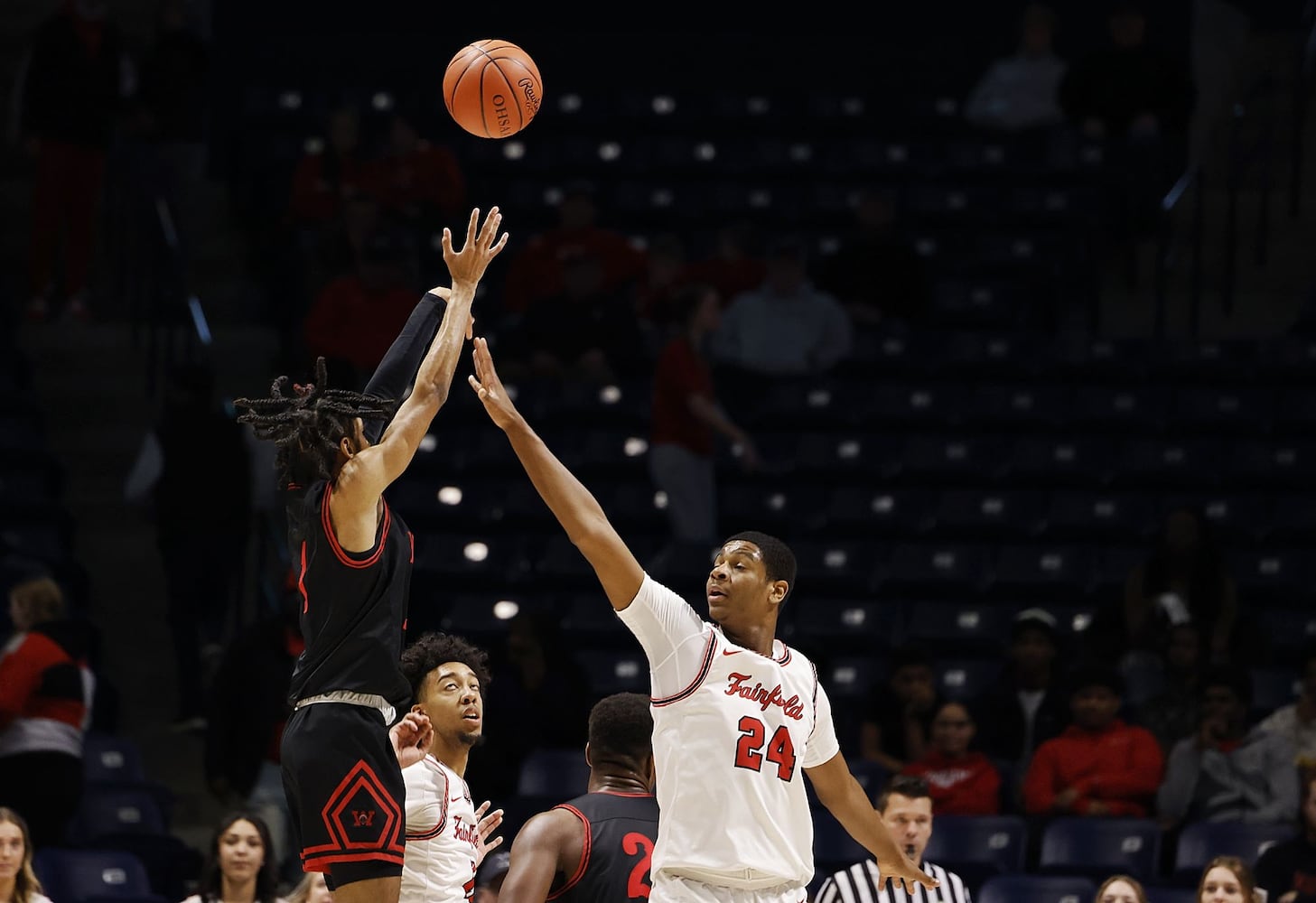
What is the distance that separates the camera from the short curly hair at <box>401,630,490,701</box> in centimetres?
653

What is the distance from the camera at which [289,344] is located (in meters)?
14.0

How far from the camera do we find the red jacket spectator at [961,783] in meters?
10.1

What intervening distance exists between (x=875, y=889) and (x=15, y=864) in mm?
3244

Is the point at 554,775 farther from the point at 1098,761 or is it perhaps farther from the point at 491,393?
the point at 491,393

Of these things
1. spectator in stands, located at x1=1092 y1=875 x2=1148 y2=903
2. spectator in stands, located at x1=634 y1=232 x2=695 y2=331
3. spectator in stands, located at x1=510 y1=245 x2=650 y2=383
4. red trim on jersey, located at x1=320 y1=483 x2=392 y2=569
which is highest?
spectator in stands, located at x1=634 y1=232 x2=695 y2=331

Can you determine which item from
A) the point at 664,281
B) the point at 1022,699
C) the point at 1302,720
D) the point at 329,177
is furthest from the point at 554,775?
the point at 329,177

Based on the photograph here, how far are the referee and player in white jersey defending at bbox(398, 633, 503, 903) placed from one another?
180 centimetres

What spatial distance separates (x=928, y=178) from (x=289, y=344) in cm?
442

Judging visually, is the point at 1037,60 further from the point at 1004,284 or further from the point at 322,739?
the point at 322,739

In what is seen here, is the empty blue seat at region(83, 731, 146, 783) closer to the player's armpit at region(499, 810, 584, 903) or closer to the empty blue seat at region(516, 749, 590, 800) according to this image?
the empty blue seat at region(516, 749, 590, 800)

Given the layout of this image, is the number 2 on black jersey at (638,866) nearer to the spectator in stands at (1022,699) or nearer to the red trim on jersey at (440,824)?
the red trim on jersey at (440,824)

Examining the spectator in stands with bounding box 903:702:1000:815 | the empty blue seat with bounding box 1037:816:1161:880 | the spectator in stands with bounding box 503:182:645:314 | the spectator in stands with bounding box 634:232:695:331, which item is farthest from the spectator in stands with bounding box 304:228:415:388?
the empty blue seat with bounding box 1037:816:1161:880

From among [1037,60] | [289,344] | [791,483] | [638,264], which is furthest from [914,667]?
[1037,60]

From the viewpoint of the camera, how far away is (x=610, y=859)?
6.40 metres
